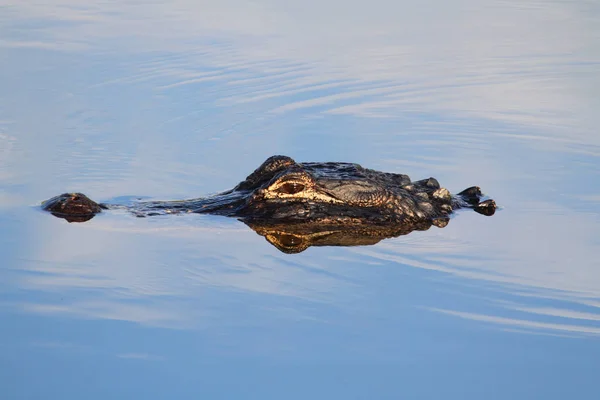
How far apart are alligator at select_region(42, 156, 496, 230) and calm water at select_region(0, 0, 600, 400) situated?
218 mm

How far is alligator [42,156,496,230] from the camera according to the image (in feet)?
35.7

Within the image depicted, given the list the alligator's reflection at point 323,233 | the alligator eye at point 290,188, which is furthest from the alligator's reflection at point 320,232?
the alligator eye at point 290,188

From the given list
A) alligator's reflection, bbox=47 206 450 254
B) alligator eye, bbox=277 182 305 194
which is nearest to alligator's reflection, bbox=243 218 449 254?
alligator's reflection, bbox=47 206 450 254

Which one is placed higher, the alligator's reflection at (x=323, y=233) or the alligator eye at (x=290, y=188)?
the alligator eye at (x=290, y=188)

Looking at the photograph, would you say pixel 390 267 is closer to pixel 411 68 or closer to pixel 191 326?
pixel 191 326

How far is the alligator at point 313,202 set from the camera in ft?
35.7

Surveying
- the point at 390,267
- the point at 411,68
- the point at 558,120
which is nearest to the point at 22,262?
the point at 390,267

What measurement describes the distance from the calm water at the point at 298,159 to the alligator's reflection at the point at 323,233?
0.18 m

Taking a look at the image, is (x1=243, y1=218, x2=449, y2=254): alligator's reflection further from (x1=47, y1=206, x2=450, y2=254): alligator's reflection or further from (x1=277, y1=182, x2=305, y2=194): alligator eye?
(x1=277, y1=182, x2=305, y2=194): alligator eye

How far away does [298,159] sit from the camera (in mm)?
12820

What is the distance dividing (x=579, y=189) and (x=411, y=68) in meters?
5.81

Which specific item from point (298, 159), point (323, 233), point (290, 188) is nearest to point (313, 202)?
point (290, 188)

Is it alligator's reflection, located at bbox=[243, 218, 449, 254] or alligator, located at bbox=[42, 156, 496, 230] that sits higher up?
alligator, located at bbox=[42, 156, 496, 230]

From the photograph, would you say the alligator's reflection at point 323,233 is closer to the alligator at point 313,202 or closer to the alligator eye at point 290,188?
the alligator at point 313,202
